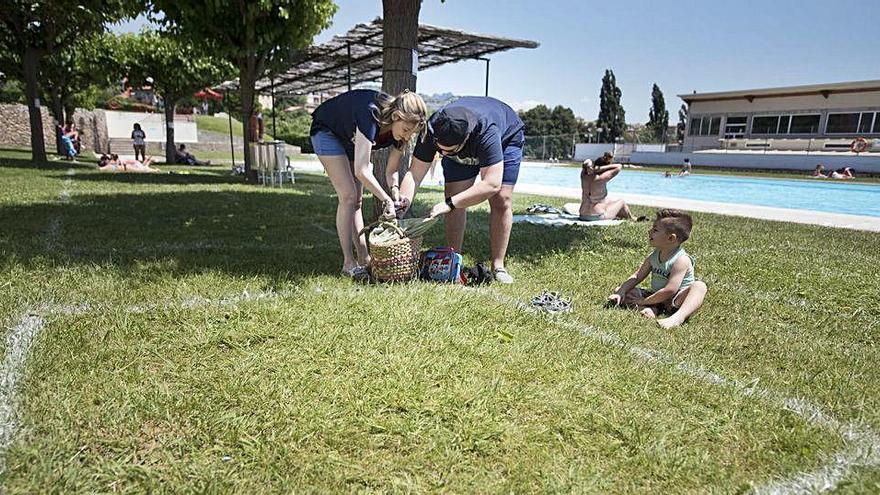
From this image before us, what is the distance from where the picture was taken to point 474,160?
3982 mm

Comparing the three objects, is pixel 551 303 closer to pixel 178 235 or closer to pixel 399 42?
pixel 399 42

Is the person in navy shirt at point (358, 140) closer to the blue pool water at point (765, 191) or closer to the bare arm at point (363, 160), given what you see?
the bare arm at point (363, 160)

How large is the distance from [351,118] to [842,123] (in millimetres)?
39279

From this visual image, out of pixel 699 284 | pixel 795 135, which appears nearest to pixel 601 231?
pixel 699 284

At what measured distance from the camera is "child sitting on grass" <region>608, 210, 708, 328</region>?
3371mm

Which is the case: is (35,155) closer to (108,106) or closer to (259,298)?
(259,298)

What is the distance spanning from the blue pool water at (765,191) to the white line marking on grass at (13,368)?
14.8m

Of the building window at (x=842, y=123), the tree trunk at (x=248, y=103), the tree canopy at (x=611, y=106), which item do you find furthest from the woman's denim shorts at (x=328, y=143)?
the tree canopy at (x=611, y=106)

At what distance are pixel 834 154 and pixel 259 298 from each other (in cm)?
3343

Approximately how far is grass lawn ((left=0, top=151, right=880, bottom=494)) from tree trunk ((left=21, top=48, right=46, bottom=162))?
14.3m

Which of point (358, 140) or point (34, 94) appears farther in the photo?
point (34, 94)

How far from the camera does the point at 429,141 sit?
3887mm

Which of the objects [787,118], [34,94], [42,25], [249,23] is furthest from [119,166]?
[787,118]

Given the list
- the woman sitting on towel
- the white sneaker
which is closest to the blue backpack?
the white sneaker
